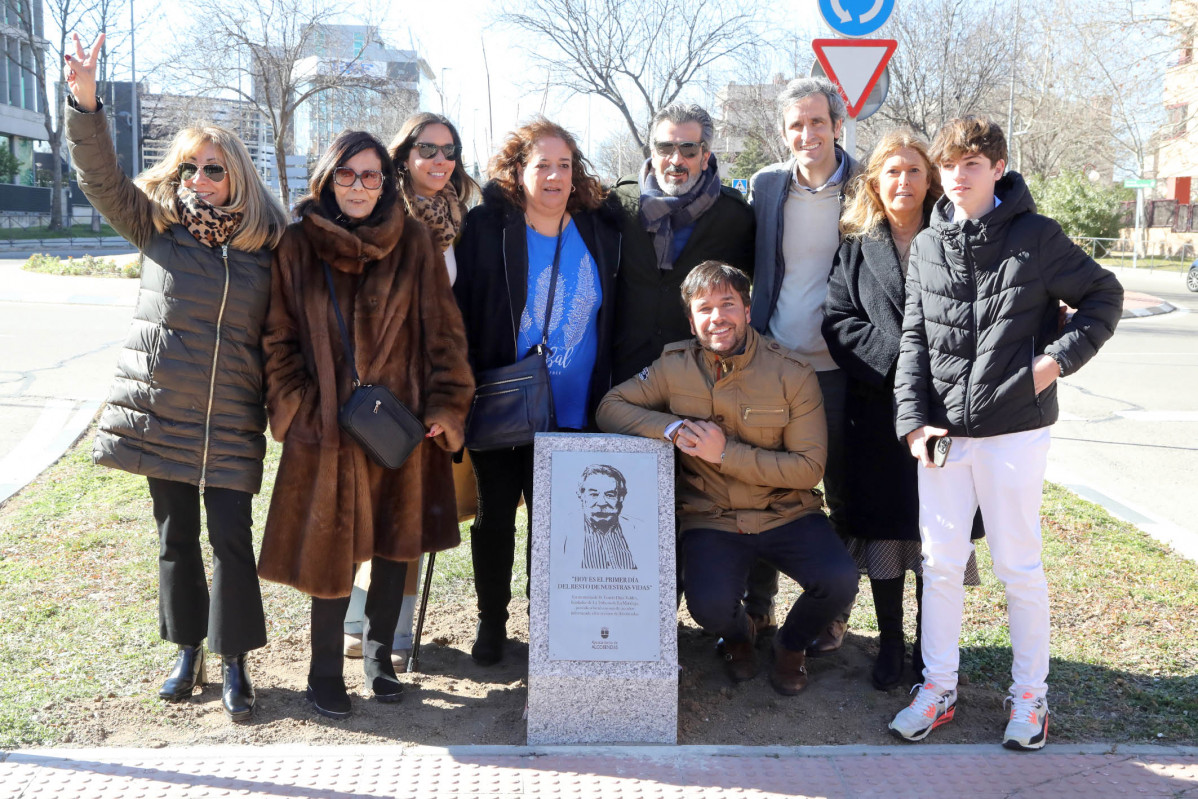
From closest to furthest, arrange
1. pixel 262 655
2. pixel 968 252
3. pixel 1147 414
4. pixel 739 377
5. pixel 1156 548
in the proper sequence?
pixel 968 252 < pixel 739 377 < pixel 262 655 < pixel 1156 548 < pixel 1147 414

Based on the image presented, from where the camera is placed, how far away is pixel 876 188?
4066mm

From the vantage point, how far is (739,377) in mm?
4039

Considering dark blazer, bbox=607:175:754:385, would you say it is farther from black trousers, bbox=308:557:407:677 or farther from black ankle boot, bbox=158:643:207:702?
black ankle boot, bbox=158:643:207:702

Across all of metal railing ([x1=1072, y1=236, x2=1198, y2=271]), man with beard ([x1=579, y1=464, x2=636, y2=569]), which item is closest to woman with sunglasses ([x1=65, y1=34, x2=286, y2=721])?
man with beard ([x1=579, y1=464, x2=636, y2=569])

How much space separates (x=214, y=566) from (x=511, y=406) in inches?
48.3

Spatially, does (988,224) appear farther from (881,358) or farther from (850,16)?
(850,16)

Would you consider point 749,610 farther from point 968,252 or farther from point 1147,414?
point 1147,414

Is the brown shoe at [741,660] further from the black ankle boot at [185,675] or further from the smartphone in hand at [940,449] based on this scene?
the black ankle boot at [185,675]

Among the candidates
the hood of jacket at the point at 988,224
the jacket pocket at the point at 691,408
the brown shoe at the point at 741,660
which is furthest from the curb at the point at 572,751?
the hood of jacket at the point at 988,224

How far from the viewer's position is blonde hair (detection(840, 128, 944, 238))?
3.99m

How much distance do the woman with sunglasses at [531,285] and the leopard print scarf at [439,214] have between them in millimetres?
104

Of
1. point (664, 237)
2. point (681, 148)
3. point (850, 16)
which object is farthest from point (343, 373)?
point (850, 16)

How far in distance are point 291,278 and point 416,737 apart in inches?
66.2

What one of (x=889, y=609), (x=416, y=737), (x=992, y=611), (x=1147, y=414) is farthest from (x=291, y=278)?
(x=1147, y=414)
